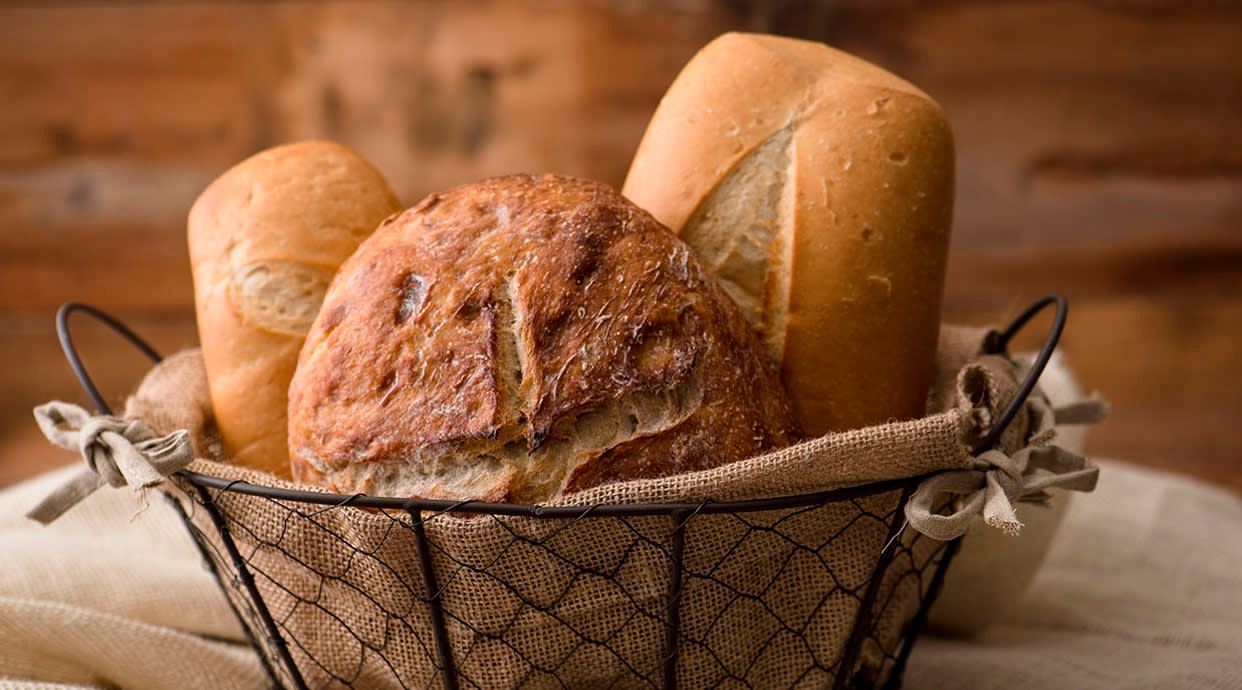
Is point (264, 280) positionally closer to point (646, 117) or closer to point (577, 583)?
point (577, 583)

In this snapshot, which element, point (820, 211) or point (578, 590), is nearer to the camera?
point (578, 590)

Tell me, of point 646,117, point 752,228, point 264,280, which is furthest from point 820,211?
point 646,117

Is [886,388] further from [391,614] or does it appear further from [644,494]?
[391,614]

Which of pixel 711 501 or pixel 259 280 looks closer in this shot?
pixel 711 501

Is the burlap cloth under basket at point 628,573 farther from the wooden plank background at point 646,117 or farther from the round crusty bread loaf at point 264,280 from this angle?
the wooden plank background at point 646,117

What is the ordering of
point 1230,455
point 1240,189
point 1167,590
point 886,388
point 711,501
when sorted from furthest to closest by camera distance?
point 1240,189, point 1230,455, point 1167,590, point 886,388, point 711,501

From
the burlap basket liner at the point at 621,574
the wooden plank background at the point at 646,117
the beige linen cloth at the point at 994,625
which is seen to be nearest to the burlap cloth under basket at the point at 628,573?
the burlap basket liner at the point at 621,574

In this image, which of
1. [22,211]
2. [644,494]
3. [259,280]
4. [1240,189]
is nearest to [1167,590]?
[644,494]
